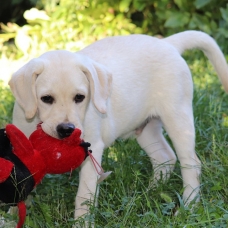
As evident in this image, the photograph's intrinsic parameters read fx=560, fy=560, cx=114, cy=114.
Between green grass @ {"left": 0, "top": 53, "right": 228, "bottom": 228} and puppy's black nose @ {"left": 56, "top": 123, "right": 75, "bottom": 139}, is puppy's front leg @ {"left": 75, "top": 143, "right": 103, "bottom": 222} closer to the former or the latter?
green grass @ {"left": 0, "top": 53, "right": 228, "bottom": 228}

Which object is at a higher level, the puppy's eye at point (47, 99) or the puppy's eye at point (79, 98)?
the puppy's eye at point (47, 99)

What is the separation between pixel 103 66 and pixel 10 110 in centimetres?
187

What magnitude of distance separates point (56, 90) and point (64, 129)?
0.28 metres

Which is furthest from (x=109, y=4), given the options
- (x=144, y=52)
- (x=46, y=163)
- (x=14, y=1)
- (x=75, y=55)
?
(x=46, y=163)

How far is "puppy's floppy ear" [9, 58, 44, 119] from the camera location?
11.1ft

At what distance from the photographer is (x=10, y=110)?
5379 millimetres

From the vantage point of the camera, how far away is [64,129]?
127 inches

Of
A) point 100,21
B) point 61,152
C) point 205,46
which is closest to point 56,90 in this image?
point 61,152

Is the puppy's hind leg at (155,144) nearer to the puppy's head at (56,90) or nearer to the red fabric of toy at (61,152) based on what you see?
the puppy's head at (56,90)

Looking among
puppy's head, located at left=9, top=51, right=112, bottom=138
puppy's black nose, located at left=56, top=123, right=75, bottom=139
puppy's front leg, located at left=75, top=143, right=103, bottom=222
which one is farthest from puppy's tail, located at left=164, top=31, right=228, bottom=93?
puppy's black nose, located at left=56, top=123, right=75, bottom=139

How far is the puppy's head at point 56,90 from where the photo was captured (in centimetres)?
336

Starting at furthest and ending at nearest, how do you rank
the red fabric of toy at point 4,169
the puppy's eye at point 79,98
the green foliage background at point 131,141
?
1. the puppy's eye at point 79,98
2. the green foliage background at point 131,141
3. the red fabric of toy at point 4,169

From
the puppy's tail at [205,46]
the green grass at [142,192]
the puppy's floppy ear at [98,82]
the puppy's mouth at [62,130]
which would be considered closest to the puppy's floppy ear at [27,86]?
the puppy's mouth at [62,130]

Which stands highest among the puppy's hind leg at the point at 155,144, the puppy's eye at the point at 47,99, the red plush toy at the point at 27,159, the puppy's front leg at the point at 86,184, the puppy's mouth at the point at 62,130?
the puppy's eye at the point at 47,99
